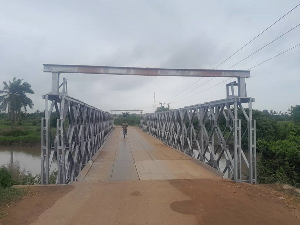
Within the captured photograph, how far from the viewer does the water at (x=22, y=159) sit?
60.2ft

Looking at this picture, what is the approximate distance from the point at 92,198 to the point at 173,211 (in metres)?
1.92

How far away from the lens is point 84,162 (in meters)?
10.6

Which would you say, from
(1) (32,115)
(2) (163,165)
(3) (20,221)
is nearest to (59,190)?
(3) (20,221)

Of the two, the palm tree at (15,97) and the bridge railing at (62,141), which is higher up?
the palm tree at (15,97)

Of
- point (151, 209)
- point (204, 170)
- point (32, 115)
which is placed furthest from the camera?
point (32, 115)

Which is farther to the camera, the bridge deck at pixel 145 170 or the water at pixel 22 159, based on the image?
the water at pixel 22 159

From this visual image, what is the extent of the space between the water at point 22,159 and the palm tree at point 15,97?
30.1 feet

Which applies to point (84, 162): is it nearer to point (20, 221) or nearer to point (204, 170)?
point (204, 170)

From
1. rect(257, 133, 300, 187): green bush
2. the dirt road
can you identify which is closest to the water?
the dirt road

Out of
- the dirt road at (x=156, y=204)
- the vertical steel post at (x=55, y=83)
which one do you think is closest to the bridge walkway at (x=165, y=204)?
the dirt road at (x=156, y=204)

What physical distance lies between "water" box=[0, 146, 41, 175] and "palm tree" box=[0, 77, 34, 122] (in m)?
9.16

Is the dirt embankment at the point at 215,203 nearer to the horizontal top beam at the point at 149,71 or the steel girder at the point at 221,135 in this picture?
the steel girder at the point at 221,135

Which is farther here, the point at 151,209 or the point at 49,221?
the point at 151,209

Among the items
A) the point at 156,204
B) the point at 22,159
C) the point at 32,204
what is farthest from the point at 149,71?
the point at 22,159
